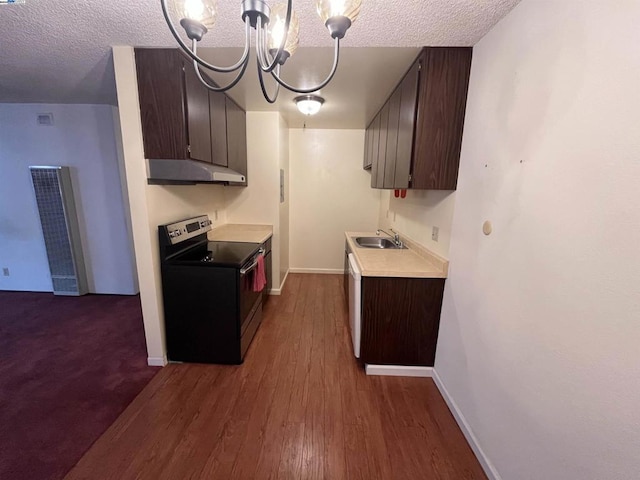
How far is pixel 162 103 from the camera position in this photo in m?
1.79

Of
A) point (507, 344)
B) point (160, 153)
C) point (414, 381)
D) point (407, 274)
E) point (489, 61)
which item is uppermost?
point (489, 61)

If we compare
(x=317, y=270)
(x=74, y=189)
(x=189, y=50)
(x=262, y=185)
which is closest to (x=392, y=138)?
(x=262, y=185)

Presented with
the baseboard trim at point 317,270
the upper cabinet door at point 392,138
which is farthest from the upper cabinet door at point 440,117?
the baseboard trim at point 317,270

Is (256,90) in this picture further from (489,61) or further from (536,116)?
(536,116)

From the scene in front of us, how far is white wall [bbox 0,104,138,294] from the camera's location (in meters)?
3.10

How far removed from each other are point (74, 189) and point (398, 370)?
169 inches

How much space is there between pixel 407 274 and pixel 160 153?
201 centimetres

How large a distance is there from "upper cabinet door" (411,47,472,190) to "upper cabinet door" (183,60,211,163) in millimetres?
1651

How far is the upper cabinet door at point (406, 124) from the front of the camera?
1.80m

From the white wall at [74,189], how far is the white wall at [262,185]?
1.47 metres

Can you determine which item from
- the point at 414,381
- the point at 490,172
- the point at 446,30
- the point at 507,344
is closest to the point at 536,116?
the point at 490,172

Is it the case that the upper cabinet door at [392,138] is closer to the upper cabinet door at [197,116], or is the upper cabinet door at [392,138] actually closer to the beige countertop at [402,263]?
the beige countertop at [402,263]

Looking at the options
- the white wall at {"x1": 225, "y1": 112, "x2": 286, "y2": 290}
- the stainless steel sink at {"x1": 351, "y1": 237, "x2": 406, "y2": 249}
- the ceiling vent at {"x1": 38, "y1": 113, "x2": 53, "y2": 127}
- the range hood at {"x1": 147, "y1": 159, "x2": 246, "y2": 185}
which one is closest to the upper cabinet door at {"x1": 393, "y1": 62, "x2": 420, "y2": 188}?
the stainless steel sink at {"x1": 351, "y1": 237, "x2": 406, "y2": 249}

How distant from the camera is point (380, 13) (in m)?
1.36
